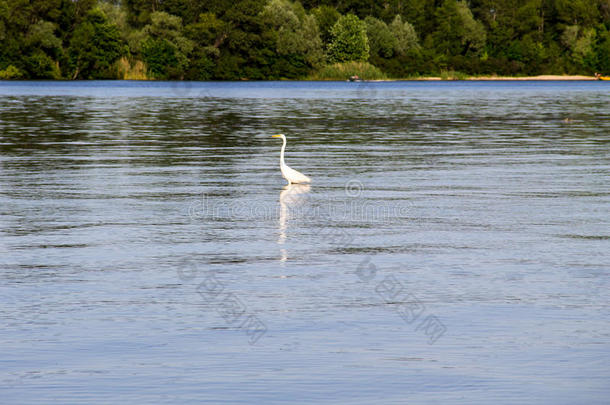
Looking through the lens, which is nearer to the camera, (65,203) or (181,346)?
(181,346)

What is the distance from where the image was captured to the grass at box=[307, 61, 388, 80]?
484 ft

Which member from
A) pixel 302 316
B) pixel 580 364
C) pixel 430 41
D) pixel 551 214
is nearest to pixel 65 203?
pixel 551 214

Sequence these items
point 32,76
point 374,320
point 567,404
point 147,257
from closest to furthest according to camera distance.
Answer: point 567,404, point 374,320, point 147,257, point 32,76

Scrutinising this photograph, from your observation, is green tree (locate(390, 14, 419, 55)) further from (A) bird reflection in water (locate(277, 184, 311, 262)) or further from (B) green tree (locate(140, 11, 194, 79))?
(A) bird reflection in water (locate(277, 184, 311, 262))

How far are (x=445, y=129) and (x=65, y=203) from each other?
79.2 ft

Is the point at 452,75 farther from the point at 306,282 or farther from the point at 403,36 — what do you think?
the point at 306,282

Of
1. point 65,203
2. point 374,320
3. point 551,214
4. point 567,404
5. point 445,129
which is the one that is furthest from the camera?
point 445,129

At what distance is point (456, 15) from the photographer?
543 ft

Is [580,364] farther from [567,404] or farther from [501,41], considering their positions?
[501,41]

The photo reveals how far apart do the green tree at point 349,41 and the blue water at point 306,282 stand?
119 metres

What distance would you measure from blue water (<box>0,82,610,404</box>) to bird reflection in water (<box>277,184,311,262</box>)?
0.07 metres

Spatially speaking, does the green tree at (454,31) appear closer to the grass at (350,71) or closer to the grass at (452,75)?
the grass at (452,75)

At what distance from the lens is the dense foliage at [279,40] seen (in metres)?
142

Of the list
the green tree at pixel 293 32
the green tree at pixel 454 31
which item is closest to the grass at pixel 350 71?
the green tree at pixel 293 32
